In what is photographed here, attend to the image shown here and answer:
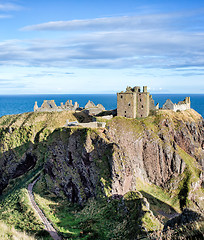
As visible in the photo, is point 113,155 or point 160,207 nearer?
point 113,155

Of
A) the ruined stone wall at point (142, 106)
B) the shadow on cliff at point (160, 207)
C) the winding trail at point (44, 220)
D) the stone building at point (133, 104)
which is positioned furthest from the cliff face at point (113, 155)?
the winding trail at point (44, 220)

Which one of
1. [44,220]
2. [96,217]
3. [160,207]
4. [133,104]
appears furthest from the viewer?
[133,104]

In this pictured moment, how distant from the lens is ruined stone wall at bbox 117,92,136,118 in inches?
3204

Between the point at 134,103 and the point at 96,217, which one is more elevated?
the point at 134,103

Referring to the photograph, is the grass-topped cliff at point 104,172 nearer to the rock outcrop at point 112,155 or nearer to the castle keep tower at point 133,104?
the rock outcrop at point 112,155

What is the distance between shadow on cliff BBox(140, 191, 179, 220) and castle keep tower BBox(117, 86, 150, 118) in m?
24.0

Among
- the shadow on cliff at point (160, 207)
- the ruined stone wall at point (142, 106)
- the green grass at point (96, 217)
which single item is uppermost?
the ruined stone wall at point (142, 106)

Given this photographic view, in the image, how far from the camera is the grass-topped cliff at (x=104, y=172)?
46.4 metres

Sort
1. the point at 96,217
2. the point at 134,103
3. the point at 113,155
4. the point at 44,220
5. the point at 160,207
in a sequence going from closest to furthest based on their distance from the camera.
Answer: the point at 44,220 < the point at 96,217 < the point at 113,155 < the point at 160,207 < the point at 134,103

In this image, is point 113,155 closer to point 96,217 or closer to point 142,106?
point 96,217

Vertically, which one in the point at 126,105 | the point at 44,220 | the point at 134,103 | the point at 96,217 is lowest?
the point at 96,217

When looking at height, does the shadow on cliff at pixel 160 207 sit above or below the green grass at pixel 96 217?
below

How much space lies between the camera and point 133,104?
81375 millimetres

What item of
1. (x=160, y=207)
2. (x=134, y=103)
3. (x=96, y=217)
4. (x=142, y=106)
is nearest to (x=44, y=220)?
(x=96, y=217)
